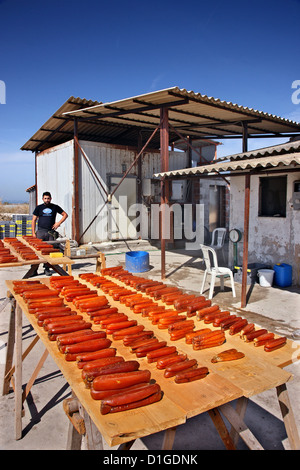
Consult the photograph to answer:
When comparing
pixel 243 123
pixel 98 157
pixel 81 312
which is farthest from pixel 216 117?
pixel 81 312

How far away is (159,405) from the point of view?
178cm

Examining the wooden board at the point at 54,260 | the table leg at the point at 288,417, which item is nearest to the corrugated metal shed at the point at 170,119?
the wooden board at the point at 54,260

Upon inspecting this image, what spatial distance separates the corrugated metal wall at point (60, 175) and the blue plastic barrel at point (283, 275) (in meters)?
7.84

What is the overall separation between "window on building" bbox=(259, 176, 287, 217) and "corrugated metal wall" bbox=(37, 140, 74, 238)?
7.13 metres

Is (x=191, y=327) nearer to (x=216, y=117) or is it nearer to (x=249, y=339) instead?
(x=249, y=339)

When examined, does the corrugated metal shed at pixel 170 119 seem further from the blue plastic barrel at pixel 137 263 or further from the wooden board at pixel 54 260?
the wooden board at pixel 54 260

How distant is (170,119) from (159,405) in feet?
32.3

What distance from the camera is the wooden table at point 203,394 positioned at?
63.9 inches

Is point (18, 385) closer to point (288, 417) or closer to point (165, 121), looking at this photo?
point (288, 417)

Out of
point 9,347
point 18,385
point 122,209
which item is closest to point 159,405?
point 18,385

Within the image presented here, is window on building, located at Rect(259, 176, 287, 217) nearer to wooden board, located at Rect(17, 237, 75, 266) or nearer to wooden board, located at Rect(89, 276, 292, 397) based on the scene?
wooden board, located at Rect(17, 237, 75, 266)

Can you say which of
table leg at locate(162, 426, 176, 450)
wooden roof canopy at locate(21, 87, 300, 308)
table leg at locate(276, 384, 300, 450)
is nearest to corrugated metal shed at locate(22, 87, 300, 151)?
wooden roof canopy at locate(21, 87, 300, 308)

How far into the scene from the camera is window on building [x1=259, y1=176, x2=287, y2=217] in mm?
8622
